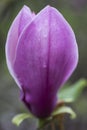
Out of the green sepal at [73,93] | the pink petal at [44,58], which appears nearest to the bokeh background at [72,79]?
the green sepal at [73,93]

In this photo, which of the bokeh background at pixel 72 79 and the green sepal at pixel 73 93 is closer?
the green sepal at pixel 73 93

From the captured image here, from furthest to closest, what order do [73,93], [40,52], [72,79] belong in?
[72,79], [73,93], [40,52]

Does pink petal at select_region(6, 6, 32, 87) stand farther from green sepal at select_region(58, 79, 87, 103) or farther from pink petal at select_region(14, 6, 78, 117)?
green sepal at select_region(58, 79, 87, 103)

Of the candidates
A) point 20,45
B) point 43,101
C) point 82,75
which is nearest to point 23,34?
point 20,45

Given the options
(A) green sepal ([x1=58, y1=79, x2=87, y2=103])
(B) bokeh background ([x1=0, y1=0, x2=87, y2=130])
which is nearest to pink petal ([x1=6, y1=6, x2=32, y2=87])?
(A) green sepal ([x1=58, y1=79, x2=87, y2=103])

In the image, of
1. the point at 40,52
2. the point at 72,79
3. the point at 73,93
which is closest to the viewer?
the point at 40,52

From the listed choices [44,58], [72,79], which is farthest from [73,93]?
[72,79]

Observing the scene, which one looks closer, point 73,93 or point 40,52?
point 40,52

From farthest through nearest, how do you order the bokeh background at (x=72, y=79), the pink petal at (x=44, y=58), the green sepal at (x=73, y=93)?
the bokeh background at (x=72, y=79)
the green sepal at (x=73, y=93)
the pink petal at (x=44, y=58)

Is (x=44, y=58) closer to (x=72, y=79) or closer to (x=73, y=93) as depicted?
(x=73, y=93)

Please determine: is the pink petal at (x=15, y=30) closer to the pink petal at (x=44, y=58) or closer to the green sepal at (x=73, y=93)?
the pink petal at (x=44, y=58)
